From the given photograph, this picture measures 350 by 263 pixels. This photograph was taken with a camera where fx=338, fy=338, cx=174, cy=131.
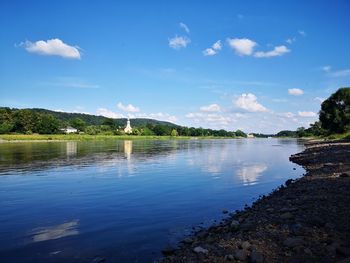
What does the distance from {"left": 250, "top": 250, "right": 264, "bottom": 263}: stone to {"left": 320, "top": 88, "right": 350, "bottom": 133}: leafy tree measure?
364 feet

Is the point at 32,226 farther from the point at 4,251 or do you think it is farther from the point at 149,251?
the point at 149,251

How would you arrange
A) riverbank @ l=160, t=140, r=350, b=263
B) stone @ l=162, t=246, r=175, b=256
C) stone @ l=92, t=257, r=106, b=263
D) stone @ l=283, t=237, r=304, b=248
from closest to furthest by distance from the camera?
1. riverbank @ l=160, t=140, r=350, b=263
2. stone @ l=283, t=237, r=304, b=248
3. stone @ l=92, t=257, r=106, b=263
4. stone @ l=162, t=246, r=175, b=256

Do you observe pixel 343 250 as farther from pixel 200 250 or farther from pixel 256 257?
pixel 200 250

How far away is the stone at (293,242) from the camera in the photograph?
12.0 m

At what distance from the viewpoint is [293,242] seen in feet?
39.8

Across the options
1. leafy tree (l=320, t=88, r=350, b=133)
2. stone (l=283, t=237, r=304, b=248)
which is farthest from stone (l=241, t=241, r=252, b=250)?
leafy tree (l=320, t=88, r=350, b=133)

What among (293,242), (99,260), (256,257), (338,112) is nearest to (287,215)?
(293,242)

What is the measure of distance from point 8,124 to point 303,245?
192022mm

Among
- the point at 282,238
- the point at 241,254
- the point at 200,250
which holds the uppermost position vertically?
the point at 282,238

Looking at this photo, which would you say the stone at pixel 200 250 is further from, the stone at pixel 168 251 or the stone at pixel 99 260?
the stone at pixel 99 260

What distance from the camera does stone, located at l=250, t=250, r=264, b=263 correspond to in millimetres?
10961

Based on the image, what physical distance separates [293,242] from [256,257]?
6.17ft

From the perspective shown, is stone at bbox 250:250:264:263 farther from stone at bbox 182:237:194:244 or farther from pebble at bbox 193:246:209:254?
stone at bbox 182:237:194:244

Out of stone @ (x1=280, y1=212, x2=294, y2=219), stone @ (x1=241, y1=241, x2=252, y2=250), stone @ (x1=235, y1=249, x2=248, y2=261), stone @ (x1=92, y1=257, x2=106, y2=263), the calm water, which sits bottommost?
stone @ (x1=92, y1=257, x2=106, y2=263)
